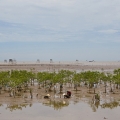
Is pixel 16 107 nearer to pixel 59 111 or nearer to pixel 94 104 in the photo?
pixel 59 111

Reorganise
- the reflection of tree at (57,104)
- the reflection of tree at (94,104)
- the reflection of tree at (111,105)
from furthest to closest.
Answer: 1. the reflection of tree at (111,105)
2. the reflection of tree at (57,104)
3. the reflection of tree at (94,104)

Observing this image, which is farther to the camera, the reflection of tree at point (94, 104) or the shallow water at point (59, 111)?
the reflection of tree at point (94, 104)

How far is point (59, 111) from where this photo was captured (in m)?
21.8

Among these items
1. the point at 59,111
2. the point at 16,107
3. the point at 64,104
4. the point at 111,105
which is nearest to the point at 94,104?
Result: the point at 111,105

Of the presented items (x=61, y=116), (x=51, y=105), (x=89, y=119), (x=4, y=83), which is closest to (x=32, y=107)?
(x=51, y=105)

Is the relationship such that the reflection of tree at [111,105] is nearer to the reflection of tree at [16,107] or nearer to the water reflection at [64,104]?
the water reflection at [64,104]

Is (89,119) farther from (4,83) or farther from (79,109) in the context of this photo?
(4,83)

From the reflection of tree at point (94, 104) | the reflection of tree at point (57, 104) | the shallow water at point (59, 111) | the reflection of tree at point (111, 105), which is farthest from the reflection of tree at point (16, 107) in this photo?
the reflection of tree at point (111, 105)

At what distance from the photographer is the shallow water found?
1964 cm

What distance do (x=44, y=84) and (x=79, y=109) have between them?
56.1 ft

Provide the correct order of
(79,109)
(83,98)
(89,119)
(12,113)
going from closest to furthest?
1. (89,119)
2. (12,113)
3. (79,109)
4. (83,98)

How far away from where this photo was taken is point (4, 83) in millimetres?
31875

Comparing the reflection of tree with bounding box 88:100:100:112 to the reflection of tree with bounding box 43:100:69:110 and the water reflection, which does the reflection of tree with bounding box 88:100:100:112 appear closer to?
the water reflection

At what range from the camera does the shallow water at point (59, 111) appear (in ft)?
64.4
